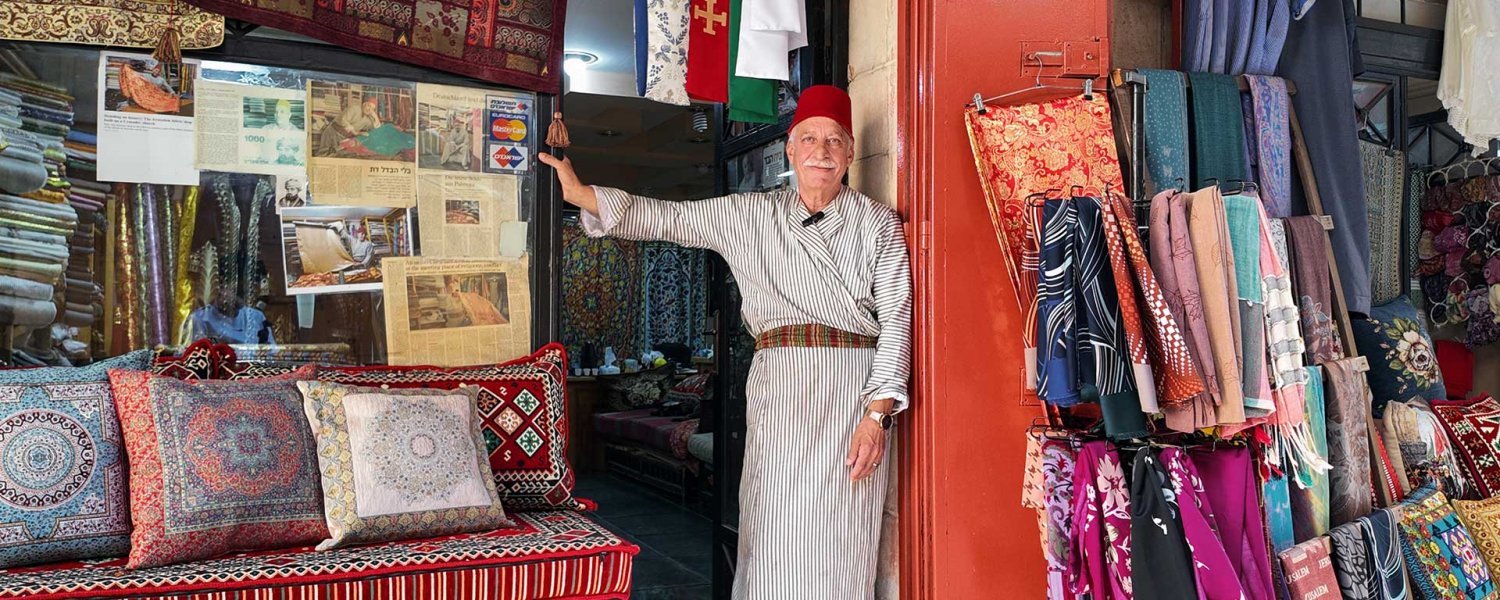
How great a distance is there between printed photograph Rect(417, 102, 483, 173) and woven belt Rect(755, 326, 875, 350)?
1.08 metres

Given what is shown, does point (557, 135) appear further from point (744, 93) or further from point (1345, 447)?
point (1345, 447)

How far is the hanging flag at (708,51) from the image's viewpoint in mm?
3268

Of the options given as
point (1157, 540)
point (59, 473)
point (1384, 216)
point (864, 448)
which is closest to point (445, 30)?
point (59, 473)

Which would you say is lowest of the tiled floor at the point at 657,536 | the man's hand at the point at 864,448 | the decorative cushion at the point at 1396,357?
the tiled floor at the point at 657,536

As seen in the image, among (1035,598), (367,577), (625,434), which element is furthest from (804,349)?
(625,434)

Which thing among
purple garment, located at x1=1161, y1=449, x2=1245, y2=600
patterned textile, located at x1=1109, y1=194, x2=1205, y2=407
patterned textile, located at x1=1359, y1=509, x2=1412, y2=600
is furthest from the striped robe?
patterned textile, located at x1=1359, y1=509, x2=1412, y2=600

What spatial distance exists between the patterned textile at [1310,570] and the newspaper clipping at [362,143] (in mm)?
2631

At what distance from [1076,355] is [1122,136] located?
0.83 meters

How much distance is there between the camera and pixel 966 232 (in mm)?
3068

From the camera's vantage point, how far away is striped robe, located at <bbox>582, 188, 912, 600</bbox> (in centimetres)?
289

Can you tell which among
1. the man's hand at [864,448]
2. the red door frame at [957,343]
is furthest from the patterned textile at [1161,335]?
the man's hand at [864,448]

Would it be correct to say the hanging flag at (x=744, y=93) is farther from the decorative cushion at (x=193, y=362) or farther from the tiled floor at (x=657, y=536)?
the tiled floor at (x=657, y=536)

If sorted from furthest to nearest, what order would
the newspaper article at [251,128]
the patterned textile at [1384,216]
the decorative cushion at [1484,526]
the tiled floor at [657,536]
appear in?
the tiled floor at [657,536], the patterned textile at [1384,216], the decorative cushion at [1484,526], the newspaper article at [251,128]

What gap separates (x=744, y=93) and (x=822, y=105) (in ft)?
1.41
